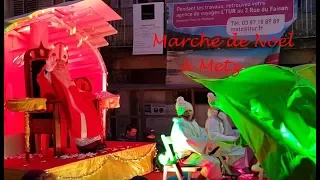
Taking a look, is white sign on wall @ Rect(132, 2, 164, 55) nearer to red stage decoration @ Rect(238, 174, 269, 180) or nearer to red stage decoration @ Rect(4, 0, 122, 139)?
red stage decoration @ Rect(4, 0, 122, 139)

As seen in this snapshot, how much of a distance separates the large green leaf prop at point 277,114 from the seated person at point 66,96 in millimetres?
2417

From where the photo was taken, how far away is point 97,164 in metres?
5.71

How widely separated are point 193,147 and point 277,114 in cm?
191

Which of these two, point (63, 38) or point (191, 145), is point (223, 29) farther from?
point (191, 145)

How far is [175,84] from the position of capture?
887 cm

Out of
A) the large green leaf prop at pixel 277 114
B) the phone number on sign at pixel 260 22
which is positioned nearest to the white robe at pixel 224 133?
the large green leaf prop at pixel 277 114

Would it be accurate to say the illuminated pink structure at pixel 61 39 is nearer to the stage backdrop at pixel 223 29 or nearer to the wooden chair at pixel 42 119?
the wooden chair at pixel 42 119

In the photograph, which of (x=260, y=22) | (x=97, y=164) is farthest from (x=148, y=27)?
(x=97, y=164)

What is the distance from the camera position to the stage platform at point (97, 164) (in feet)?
16.7

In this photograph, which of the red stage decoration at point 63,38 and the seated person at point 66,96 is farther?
the seated person at point 66,96

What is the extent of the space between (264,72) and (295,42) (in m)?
4.88

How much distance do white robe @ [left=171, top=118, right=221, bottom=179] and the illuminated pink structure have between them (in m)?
1.80

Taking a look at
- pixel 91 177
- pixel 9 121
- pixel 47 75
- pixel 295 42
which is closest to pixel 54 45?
pixel 47 75

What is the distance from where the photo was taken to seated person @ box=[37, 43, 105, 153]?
585cm
